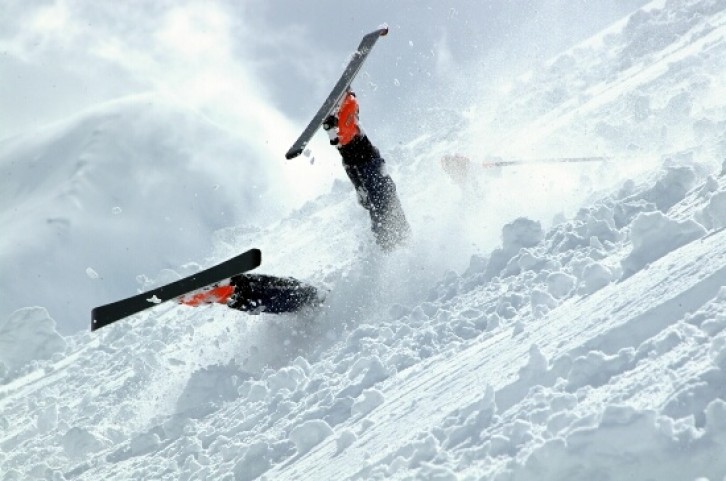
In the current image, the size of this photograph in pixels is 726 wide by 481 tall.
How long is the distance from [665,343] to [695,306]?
0.31m

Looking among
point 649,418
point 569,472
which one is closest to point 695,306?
point 649,418

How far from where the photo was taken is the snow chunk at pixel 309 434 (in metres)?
3.98

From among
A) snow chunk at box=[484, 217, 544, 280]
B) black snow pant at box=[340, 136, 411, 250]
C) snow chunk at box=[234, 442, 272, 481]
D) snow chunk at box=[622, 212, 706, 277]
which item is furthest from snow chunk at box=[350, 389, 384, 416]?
black snow pant at box=[340, 136, 411, 250]

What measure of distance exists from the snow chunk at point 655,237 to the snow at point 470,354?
12mm

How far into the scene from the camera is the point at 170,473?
15.0 feet

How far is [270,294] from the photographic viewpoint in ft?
19.7

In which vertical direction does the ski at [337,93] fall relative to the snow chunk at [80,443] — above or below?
above

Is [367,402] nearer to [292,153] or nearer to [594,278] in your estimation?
[594,278]

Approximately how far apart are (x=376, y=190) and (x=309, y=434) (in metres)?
3.26

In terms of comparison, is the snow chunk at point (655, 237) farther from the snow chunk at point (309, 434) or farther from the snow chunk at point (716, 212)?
the snow chunk at point (309, 434)

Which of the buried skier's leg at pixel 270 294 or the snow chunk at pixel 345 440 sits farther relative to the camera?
the buried skier's leg at pixel 270 294

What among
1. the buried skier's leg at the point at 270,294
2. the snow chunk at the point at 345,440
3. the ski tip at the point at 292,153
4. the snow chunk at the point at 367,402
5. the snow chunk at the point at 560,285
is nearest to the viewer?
the snow chunk at the point at 345,440

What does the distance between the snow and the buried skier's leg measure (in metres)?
0.22

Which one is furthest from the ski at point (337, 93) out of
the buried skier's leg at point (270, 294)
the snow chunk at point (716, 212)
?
the snow chunk at point (716, 212)
